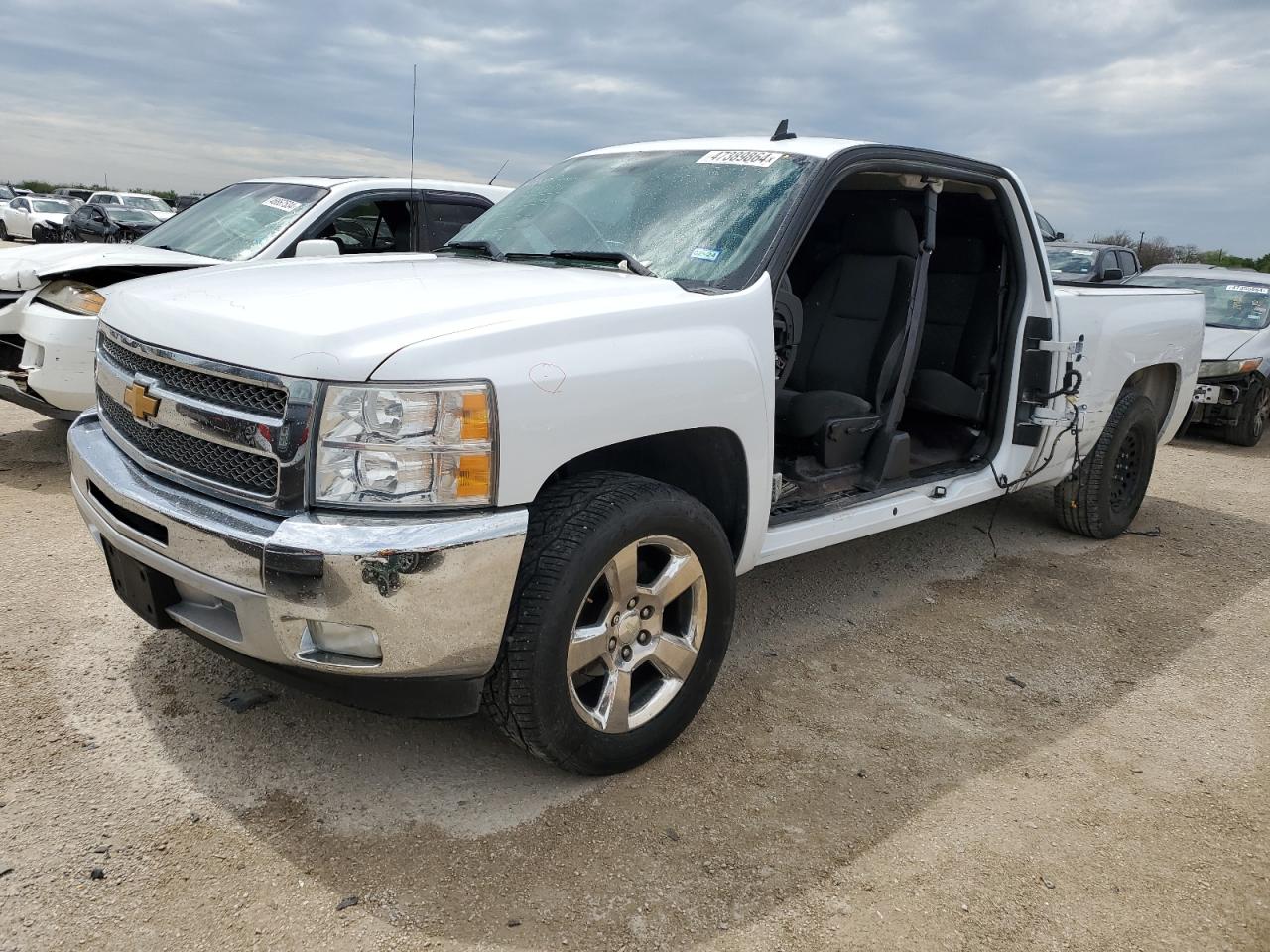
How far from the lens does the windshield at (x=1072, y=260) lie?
11.7m

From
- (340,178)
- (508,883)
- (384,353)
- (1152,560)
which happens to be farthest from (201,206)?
(1152,560)

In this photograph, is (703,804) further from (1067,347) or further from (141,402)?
(1067,347)

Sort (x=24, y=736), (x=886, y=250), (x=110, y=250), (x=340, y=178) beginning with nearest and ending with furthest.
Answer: (x=24, y=736)
(x=886, y=250)
(x=110, y=250)
(x=340, y=178)

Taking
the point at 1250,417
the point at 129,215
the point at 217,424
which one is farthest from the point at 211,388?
the point at 129,215

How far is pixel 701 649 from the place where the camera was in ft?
9.94

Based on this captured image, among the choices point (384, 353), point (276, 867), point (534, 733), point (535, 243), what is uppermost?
point (535, 243)

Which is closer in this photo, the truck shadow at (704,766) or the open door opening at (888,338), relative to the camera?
the truck shadow at (704,766)

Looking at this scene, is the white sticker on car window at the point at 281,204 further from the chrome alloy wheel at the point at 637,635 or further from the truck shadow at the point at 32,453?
the chrome alloy wheel at the point at 637,635

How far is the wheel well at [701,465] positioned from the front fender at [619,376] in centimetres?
4

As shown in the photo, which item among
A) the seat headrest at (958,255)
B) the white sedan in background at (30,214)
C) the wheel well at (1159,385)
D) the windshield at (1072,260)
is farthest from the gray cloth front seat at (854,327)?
the white sedan in background at (30,214)

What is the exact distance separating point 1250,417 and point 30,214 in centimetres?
2889

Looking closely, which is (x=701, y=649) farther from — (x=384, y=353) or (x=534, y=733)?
(x=384, y=353)

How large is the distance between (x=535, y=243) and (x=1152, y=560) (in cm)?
388

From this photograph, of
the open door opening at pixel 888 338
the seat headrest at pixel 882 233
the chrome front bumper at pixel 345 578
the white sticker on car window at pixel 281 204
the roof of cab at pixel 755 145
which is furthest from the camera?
the white sticker on car window at pixel 281 204
